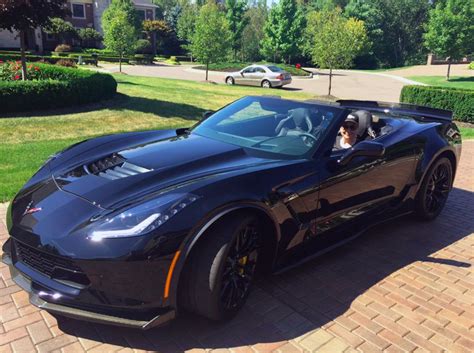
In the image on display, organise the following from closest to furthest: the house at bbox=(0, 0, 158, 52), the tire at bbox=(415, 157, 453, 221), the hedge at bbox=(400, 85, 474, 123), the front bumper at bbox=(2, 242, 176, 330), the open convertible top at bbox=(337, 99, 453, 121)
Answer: the front bumper at bbox=(2, 242, 176, 330)
the tire at bbox=(415, 157, 453, 221)
the open convertible top at bbox=(337, 99, 453, 121)
the hedge at bbox=(400, 85, 474, 123)
the house at bbox=(0, 0, 158, 52)

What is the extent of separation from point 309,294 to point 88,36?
5369 centimetres

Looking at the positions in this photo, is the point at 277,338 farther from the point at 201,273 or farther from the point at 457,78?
the point at 457,78

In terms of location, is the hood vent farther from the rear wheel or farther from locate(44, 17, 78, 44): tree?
locate(44, 17, 78, 44): tree

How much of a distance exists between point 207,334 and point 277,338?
47 cm

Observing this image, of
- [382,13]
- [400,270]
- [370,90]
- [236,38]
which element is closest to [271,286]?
[400,270]

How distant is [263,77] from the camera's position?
25.2m

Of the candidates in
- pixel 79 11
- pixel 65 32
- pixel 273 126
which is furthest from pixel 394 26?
pixel 273 126

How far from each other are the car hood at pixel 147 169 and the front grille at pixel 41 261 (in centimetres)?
41

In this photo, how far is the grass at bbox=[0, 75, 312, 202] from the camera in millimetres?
6492

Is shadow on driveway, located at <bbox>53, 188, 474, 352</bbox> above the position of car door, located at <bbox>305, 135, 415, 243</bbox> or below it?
below

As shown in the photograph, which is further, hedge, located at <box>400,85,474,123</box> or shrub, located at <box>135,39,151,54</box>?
shrub, located at <box>135,39,151,54</box>

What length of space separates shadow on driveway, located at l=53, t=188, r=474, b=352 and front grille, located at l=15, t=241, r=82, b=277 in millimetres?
488

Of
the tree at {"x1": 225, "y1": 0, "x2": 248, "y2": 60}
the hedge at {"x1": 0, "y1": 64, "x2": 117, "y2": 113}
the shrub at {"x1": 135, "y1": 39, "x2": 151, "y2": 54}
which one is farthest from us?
the tree at {"x1": 225, "y1": 0, "x2": 248, "y2": 60}

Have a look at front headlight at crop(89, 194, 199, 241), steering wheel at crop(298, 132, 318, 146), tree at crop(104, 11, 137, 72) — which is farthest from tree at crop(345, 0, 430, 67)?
front headlight at crop(89, 194, 199, 241)
